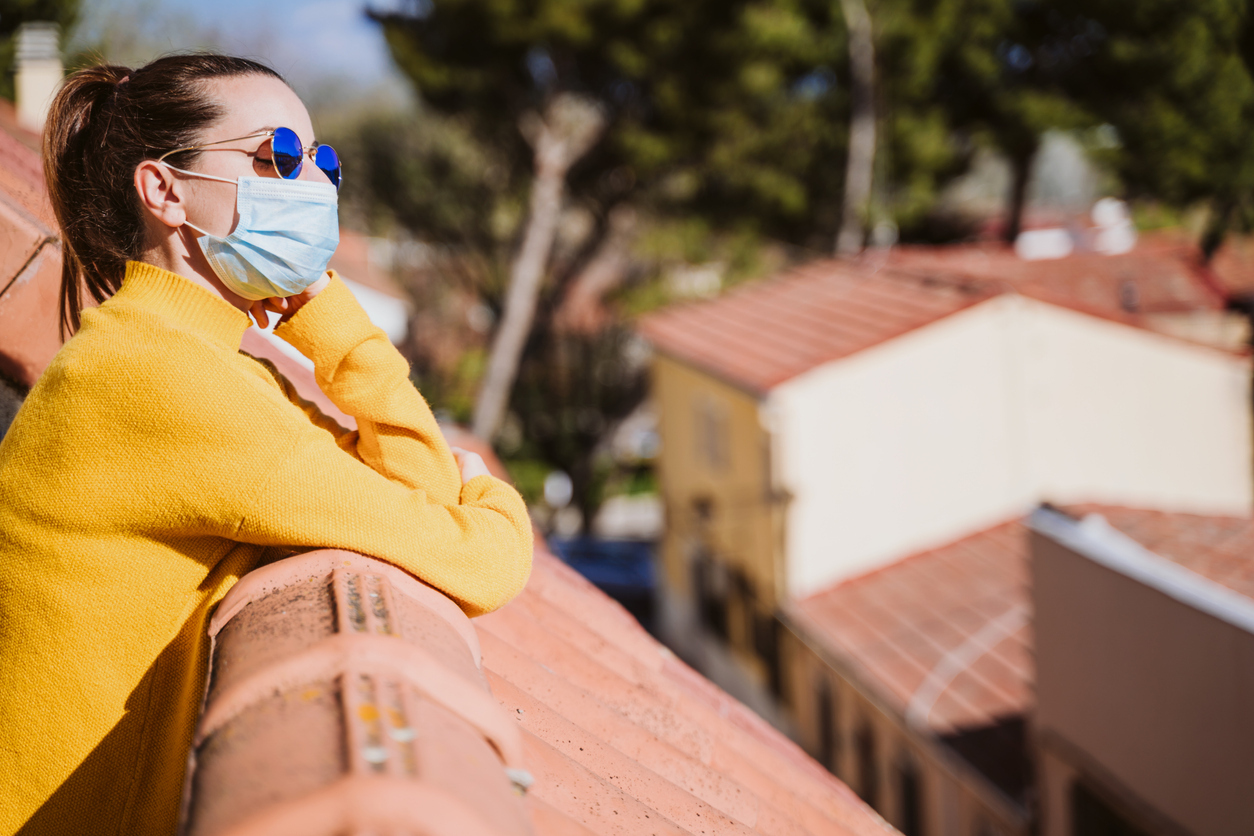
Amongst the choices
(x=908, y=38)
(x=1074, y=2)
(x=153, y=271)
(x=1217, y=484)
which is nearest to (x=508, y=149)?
(x=908, y=38)

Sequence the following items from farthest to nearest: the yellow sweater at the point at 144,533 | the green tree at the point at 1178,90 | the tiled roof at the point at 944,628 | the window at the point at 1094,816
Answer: the green tree at the point at 1178,90
the tiled roof at the point at 944,628
the window at the point at 1094,816
the yellow sweater at the point at 144,533

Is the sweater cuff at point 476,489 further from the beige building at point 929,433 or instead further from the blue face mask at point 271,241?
the beige building at point 929,433

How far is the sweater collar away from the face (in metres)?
0.12

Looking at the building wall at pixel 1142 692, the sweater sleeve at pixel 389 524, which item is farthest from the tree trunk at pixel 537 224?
the sweater sleeve at pixel 389 524

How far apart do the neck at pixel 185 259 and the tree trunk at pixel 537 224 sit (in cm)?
1697

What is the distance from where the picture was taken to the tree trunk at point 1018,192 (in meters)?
21.0

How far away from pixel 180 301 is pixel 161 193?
187 mm

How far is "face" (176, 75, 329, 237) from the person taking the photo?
152 centimetres

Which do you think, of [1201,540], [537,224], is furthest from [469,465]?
[537,224]

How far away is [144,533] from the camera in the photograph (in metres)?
1.27

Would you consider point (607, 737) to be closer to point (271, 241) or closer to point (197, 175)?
point (271, 241)

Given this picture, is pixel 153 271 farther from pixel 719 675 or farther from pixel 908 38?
pixel 908 38

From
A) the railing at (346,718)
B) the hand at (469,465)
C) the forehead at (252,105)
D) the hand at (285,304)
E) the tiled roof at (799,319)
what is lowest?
the tiled roof at (799,319)

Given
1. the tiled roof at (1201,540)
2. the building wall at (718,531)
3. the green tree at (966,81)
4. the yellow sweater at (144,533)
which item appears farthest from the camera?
the green tree at (966,81)
